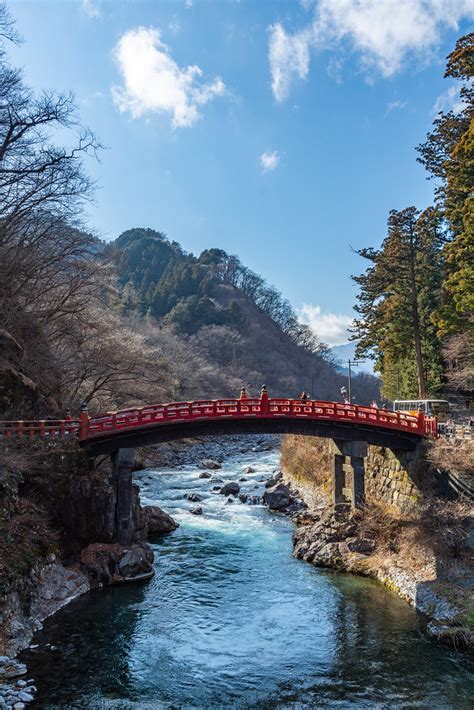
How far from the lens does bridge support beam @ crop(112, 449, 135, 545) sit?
2059cm

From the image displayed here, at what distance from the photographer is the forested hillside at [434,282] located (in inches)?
1022

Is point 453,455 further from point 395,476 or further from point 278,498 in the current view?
point 278,498

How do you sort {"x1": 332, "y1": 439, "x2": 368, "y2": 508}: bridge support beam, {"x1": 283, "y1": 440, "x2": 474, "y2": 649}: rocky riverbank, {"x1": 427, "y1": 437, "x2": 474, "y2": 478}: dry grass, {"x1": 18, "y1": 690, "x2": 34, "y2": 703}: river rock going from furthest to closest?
{"x1": 332, "y1": 439, "x2": 368, "y2": 508}: bridge support beam → {"x1": 427, "y1": 437, "x2": 474, "y2": 478}: dry grass → {"x1": 283, "y1": 440, "x2": 474, "y2": 649}: rocky riverbank → {"x1": 18, "y1": 690, "x2": 34, "y2": 703}: river rock

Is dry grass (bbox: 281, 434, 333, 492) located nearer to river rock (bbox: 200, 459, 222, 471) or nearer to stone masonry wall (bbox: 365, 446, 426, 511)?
stone masonry wall (bbox: 365, 446, 426, 511)

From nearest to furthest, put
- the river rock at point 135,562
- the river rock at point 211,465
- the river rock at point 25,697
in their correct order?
the river rock at point 25,697 → the river rock at point 135,562 → the river rock at point 211,465

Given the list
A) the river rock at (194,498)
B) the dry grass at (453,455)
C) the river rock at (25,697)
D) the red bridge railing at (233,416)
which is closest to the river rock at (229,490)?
the river rock at (194,498)

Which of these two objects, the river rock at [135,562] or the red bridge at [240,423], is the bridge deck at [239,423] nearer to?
the red bridge at [240,423]

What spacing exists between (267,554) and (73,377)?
54.5 ft

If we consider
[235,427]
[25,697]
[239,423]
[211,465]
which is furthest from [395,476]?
[211,465]

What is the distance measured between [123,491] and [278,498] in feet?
41.1

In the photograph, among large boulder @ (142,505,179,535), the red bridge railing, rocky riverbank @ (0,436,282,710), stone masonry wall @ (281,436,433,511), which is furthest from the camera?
large boulder @ (142,505,179,535)

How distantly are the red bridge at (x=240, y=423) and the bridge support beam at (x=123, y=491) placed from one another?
0.47m

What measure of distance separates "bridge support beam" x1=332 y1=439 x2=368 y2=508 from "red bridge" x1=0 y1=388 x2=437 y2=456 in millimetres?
680

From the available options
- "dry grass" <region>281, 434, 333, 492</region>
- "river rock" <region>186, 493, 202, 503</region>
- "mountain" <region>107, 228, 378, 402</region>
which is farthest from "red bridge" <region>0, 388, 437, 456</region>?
"mountain" <region>107, 228, 378, 402</region>
